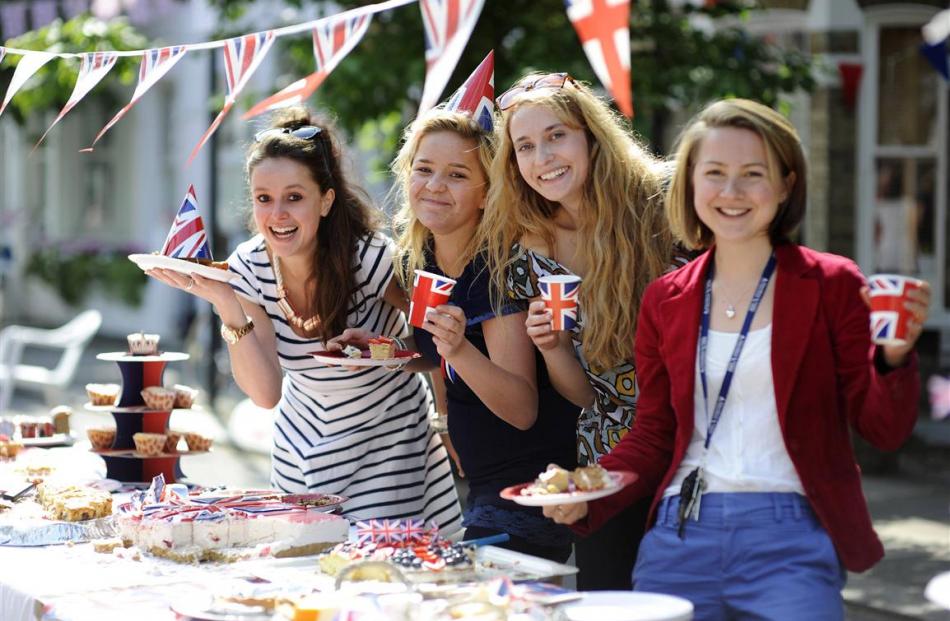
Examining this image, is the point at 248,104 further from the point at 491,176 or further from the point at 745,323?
the point at 745,323

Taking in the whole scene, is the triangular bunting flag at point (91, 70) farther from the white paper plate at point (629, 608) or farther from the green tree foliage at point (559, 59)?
the green tree foliage at point (559, 59)

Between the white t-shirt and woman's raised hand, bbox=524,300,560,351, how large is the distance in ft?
1.81

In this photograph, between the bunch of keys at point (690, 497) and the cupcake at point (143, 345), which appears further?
the cupcake at point (143, 345)

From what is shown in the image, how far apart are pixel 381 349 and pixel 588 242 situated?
73 centimetres

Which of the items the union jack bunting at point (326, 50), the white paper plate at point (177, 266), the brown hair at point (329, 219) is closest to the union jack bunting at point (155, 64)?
the union jack bunting at point (326, 50)

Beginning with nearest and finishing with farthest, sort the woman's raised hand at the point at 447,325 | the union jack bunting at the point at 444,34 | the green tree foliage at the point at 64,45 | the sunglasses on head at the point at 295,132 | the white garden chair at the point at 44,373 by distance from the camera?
1. the woman's raised hand at the point at 447,325
2. the sunglasses on head at the point at 295,132
3. the union jack bunting at the point at 444,34
4. the green tree foliage at the point at 64,45
5. the white garden chair at the point at 44,373

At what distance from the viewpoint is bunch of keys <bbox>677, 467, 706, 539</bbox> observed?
2775 mm

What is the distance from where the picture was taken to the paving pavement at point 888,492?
6629 mm

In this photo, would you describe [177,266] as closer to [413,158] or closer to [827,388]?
[413,158]

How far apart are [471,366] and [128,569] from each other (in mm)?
1014

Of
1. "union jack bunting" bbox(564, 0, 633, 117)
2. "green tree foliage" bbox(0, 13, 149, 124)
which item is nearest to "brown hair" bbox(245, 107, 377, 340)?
"union jack bunting" bbox(564, 0, 633, 117)

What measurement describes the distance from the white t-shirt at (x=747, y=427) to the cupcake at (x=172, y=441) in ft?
7.56

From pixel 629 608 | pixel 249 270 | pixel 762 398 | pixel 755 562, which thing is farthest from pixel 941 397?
pixel 249 270

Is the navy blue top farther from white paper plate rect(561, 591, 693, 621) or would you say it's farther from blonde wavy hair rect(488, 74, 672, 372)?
white paper plate rect(561, 591, 693, 621)
